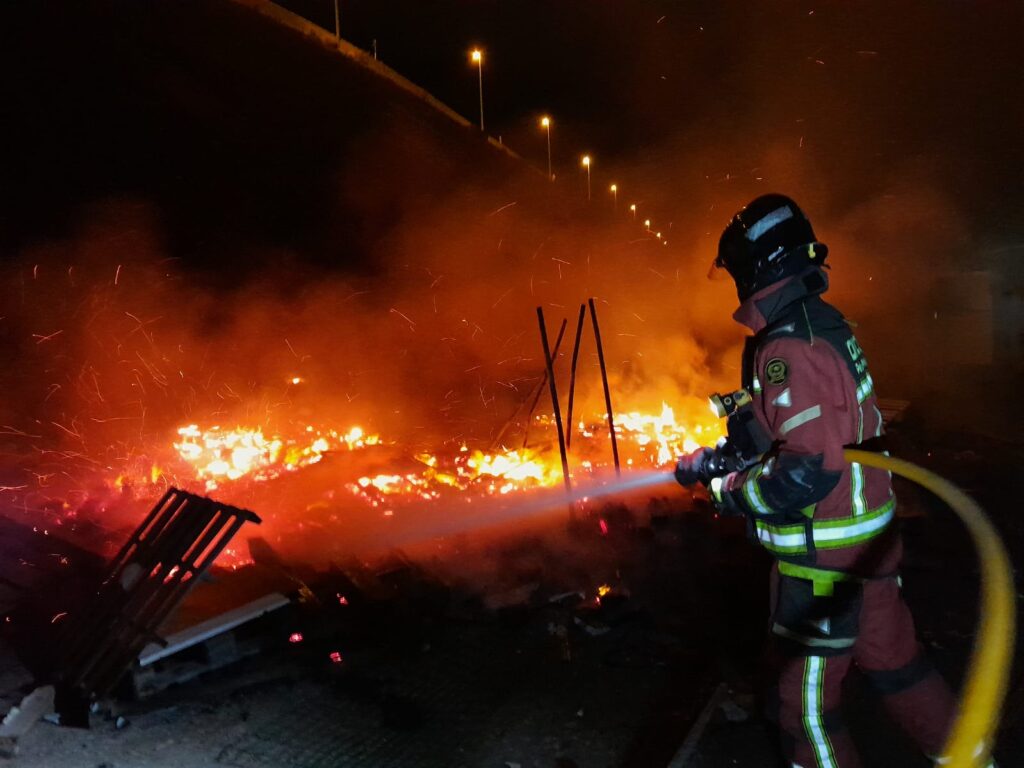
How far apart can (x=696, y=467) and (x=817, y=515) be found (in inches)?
22.2

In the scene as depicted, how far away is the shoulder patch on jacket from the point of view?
224 centimetres

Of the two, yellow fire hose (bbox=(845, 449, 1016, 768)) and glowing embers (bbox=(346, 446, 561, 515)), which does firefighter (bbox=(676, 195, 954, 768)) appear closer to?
yellow fire hose (bbox=(845, 449, 1016, 768))

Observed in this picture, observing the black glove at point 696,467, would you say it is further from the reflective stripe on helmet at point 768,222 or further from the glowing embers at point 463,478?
the glowing embers at point 463,478

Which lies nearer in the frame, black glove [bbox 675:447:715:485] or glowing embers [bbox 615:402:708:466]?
black glove [bbox 675:447:715:485]

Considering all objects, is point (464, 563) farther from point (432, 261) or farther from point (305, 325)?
point (432, 261)

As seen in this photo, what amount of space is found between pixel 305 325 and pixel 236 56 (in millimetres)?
7686

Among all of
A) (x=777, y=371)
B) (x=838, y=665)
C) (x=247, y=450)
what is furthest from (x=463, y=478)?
(x=777, y=371)

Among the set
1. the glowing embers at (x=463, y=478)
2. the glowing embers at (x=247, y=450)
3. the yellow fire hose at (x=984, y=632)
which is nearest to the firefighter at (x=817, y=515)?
the yellow fire hose at (x=984, y=632)

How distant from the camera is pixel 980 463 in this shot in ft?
26.6

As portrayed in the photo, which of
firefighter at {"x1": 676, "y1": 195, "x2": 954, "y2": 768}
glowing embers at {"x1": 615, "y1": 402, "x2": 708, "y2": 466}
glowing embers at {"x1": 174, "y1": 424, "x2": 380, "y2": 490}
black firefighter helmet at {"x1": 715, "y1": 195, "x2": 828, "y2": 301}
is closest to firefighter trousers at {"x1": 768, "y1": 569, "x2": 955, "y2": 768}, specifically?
firefighter at {"x1": 676, "y1": 195, "x2": 954, "y2": 768}

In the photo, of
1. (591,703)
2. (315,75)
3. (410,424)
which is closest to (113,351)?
(410,424)

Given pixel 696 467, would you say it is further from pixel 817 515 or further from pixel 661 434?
pixel 661 434

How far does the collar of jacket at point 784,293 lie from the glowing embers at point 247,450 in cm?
616

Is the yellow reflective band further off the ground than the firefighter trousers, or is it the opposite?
the yellow reflective band
